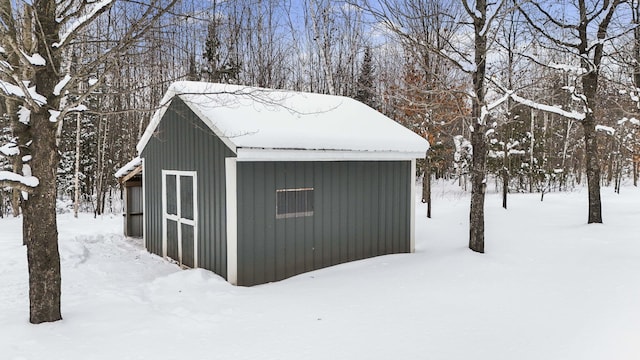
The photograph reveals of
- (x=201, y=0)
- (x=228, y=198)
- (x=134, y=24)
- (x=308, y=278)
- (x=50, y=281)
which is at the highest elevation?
(x=201, y=0)

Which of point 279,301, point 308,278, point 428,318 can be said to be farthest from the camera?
point 308,278

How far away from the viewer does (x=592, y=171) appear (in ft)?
32.4

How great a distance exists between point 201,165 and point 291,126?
4.94 ft

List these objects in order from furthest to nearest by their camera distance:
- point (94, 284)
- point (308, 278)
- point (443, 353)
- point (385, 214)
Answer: point (385, 214) < point (308, 278) < point (94, 284) < point (443, 353)

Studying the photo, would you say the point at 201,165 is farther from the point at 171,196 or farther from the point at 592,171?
the point at 592,171

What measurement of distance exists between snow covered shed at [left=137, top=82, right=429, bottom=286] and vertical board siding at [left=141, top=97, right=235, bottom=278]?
17 millimetres

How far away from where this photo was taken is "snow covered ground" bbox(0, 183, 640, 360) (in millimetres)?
3660

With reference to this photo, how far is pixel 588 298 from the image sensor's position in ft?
16.3

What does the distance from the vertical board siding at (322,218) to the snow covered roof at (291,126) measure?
0.99 feet

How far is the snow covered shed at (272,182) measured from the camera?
572 centimetres

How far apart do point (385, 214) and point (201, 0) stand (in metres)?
4.47

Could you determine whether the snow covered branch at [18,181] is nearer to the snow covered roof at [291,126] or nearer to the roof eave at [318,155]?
the snow covered roof at [291,126]

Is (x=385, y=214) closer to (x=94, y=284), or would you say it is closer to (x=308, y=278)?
(x=308, y=278)

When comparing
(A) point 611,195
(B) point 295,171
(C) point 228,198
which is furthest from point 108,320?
(A) point 611,195
